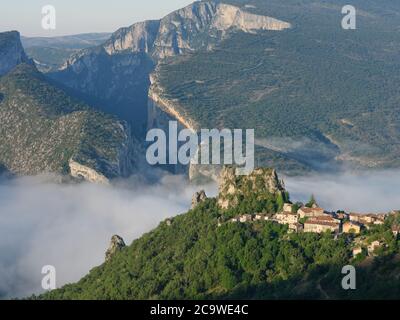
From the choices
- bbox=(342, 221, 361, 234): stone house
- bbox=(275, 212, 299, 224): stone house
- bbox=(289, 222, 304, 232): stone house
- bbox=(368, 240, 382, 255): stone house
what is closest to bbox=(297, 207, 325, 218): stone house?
bbox=(275, 212, 299, 224): stone house

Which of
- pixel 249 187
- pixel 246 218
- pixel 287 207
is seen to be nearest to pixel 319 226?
pixel 287 207

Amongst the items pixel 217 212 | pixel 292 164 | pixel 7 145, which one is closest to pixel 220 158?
pixel 292 164

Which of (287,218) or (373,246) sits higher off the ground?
(373,246)

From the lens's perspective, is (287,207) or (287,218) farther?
(287,207)

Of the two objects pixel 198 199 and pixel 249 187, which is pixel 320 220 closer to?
pixel 249 187

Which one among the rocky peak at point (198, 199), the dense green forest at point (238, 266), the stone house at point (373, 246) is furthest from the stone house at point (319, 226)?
the rocky peak at point (198, 199)

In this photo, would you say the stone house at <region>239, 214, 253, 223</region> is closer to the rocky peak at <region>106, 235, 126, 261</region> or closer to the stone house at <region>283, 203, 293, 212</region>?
the stone house at <region>283, 203, 293, 212</region>
